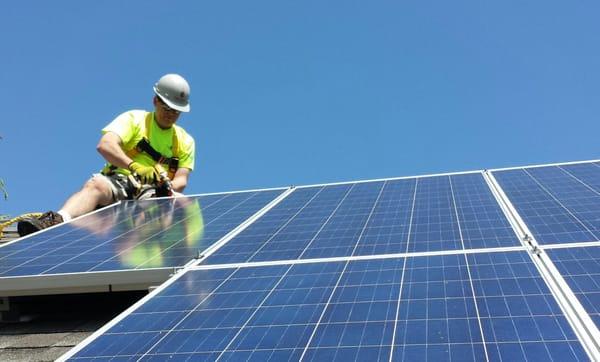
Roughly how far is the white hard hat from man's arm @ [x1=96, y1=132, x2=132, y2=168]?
1.04 meters

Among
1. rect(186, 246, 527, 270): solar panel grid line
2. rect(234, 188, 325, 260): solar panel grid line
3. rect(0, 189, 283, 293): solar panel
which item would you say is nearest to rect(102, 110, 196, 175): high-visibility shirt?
rect(0, 189, 283, 293): solar panel

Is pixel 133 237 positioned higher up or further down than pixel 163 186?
further down

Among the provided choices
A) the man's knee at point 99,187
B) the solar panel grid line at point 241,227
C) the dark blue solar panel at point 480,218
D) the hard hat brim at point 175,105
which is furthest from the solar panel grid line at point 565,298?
the hard hat brim at point 175,105

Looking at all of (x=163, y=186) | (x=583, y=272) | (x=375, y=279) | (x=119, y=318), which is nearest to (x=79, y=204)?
(x=163, y=186)

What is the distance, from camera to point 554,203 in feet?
20.0

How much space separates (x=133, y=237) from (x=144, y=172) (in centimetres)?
297

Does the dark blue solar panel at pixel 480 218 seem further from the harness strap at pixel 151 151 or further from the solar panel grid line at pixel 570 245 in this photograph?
the harness strap at pixel 151 151

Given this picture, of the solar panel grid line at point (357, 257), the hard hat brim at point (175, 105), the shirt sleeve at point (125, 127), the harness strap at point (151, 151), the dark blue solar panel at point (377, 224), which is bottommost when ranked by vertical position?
the solar panel grid line at point (357, 257)

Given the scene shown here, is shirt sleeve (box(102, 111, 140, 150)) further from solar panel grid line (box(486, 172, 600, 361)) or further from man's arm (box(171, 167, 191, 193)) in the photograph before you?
solar panel grid line (box(486, 172, 600, 361))

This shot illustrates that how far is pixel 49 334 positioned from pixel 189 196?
404cm

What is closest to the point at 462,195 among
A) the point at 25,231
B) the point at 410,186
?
the point at 410,186

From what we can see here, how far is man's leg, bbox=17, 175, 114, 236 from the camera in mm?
7773

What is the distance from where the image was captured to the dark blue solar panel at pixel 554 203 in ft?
16.5

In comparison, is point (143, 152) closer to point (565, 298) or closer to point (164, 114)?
point (164, 114)
